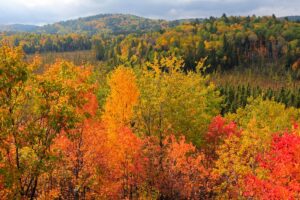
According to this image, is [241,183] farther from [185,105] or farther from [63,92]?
[63,92]

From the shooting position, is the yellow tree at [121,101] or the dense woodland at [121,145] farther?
the yellow tree at [121,101]

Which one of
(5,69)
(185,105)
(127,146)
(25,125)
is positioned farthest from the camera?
(185,105)

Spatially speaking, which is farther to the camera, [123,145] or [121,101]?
[121,101]

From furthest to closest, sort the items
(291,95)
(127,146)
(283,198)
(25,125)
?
(291,95) < (127,146) < (283,198) < (25,125)

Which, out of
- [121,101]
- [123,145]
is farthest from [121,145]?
[121,101]

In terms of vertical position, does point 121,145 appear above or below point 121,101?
below

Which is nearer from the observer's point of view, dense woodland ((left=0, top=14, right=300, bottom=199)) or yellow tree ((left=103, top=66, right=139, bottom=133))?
dense woodland ((left=0, top=14, right=300, bottom=199))

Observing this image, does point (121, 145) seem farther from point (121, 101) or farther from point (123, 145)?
point (121, 101)

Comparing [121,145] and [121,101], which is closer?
[121,145]

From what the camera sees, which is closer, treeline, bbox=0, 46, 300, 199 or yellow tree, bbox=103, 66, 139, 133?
treeline, bbox=0, 46, 300, 199

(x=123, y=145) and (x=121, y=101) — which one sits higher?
(x=121, y=101)

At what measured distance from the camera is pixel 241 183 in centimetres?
3303

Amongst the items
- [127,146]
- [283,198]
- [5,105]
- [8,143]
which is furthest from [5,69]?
[283,198]

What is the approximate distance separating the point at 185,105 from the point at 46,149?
23.5 m
